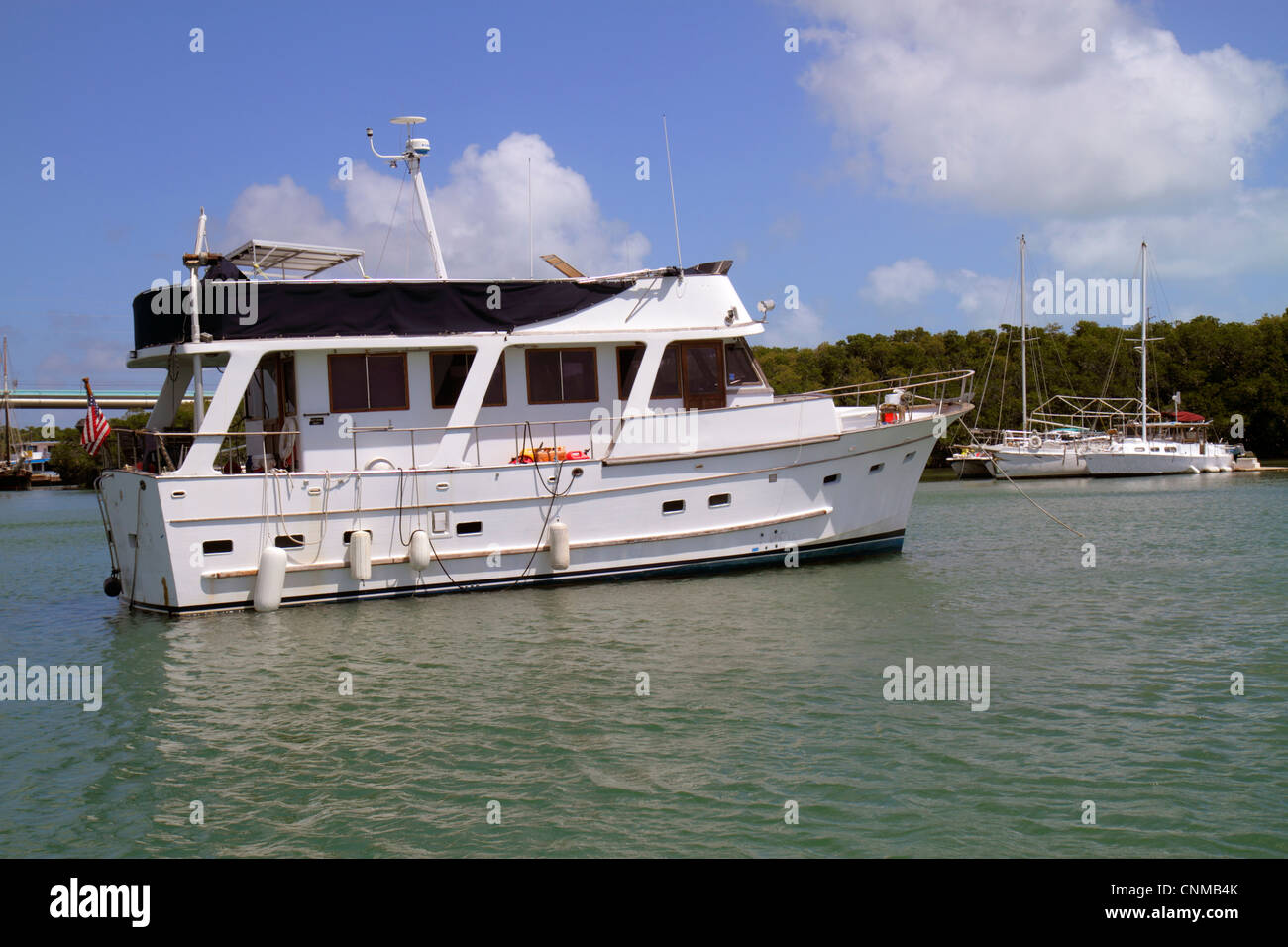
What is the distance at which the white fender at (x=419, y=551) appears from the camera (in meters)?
14.9

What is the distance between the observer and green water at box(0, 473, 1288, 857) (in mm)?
6773

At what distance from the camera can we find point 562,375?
54.4ft

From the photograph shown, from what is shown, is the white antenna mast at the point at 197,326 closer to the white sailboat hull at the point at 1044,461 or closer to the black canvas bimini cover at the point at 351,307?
the black canvas bimini cover at the point at 351,307

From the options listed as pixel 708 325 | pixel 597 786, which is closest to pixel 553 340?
pixel 708 325

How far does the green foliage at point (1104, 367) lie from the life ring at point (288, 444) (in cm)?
4881

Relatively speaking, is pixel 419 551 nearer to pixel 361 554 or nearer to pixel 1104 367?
pixel 361 554

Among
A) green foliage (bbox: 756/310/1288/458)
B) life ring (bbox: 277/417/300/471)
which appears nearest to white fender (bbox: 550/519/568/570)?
life ring (bbox: 277/417/300/471)

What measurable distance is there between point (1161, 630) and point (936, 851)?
7115mm

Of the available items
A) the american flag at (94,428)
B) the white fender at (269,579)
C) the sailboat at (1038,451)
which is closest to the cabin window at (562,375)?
the white fender at (269,579)

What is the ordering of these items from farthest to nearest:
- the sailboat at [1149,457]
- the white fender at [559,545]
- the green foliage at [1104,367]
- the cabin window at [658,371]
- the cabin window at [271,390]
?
the green foliage at [1104,367] < the sailboat at [1149,457] < the cabin window at [658,371] < the cabin window at [271,390] < the white fender at [559,545]

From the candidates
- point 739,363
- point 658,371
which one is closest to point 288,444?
point 658,371
